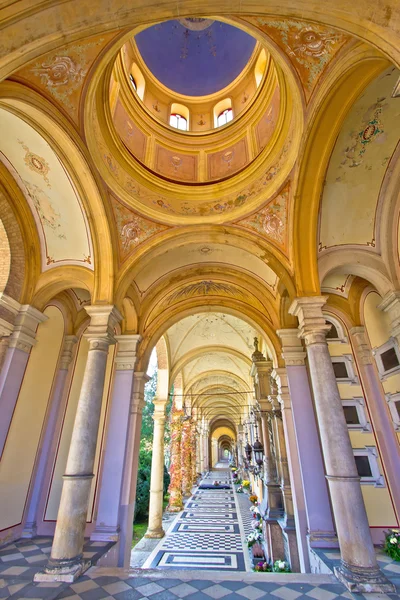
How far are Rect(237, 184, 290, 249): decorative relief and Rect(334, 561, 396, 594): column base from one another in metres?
5.19

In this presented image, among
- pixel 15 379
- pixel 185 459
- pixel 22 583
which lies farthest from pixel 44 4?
pixel 185 459

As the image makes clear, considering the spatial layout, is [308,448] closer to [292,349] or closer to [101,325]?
[292,349]

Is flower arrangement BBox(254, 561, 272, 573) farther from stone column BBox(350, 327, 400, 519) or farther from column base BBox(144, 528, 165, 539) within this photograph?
column base BBox(144, 528, 165, 539)

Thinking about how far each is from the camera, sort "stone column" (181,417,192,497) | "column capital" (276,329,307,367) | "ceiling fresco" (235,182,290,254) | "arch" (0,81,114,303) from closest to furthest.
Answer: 1. "arch" (0,81,114,303)
2. "ceiling fresco" (235,182,290,254)
3. "column capital" (276,329,307,367)
4. "stone column" (181,417,192,497)

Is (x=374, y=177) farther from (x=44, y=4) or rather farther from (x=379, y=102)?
(x=44, y=4)

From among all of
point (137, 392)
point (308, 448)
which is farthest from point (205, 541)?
point (308, 448)

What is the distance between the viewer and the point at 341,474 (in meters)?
4.33

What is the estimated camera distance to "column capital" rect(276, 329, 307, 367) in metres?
Answer: 7.10

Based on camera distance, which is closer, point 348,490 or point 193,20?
point 348,490

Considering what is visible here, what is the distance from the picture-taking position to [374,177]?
5277 millimetres

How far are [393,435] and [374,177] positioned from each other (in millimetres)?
4923

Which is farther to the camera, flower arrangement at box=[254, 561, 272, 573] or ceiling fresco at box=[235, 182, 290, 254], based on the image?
flower arrangement at box=[254, 561, 272, 573]

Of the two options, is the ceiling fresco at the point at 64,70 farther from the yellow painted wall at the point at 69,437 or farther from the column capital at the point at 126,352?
the yellow painted wall at the point at 69,437

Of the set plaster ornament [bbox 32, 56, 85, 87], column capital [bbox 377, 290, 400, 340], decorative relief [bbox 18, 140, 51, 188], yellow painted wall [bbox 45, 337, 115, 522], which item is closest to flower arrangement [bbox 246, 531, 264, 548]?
yellow painted wall [bbox 45, 337, 115, 522]
